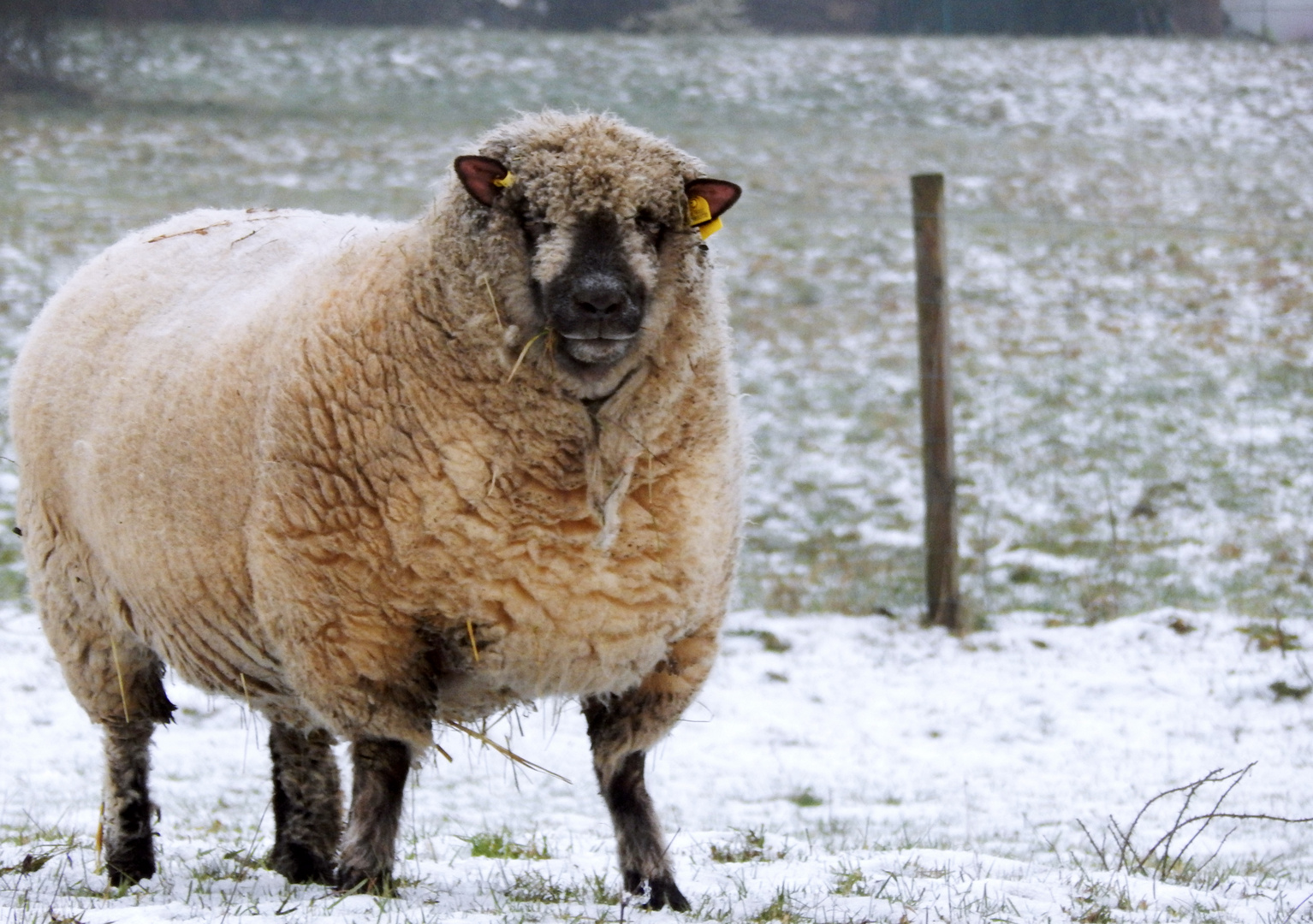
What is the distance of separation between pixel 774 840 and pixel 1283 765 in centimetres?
226

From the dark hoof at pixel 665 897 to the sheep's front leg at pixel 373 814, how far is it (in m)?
0.64

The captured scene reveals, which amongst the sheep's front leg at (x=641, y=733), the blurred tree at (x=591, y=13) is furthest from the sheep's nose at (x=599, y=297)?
the blurred tree at (x=591, y=13)

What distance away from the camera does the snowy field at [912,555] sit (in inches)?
151

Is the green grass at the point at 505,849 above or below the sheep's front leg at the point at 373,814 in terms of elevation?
below

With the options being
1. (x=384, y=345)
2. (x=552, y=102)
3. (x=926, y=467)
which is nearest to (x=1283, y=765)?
(x=926, y=467)

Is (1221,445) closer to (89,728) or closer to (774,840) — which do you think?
(774,840)

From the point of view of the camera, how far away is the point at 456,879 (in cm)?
364

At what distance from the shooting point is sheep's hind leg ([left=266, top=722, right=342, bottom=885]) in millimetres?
3951

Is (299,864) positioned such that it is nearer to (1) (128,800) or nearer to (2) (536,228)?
(1) (128,800)

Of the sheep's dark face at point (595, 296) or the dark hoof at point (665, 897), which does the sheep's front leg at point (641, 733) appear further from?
the sheep's dark face at point (595, 296)

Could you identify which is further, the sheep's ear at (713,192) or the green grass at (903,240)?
the green grass at (903,240)

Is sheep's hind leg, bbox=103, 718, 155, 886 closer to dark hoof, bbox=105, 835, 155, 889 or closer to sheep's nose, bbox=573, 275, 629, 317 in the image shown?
dark hoof, bbox=105, 835, 155, 889

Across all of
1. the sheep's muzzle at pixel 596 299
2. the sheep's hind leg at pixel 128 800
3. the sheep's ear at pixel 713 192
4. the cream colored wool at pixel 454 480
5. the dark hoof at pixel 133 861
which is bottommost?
the dark hoof at pixel 133 861

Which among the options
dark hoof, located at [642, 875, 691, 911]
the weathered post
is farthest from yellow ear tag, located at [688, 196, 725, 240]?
the weathered post
